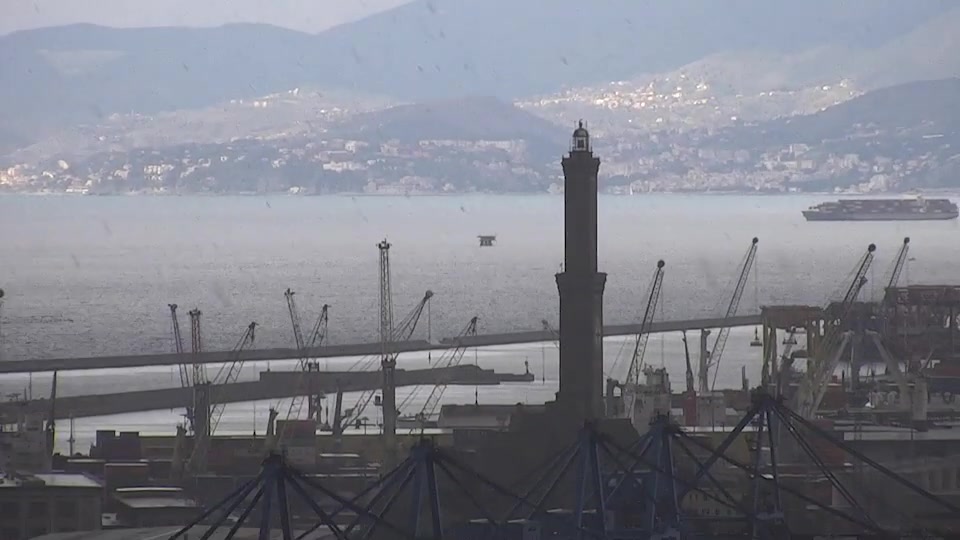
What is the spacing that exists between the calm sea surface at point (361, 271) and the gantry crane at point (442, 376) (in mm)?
398

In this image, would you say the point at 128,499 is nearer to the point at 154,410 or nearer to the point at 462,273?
the point at 154,410

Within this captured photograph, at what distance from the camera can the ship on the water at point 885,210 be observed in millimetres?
80438

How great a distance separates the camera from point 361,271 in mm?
58812

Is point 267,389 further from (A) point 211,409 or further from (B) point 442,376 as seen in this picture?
(A) point 211,409

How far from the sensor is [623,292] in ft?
162

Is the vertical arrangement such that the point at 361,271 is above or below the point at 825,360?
above

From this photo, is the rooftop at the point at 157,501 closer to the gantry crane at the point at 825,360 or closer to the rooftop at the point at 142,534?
the rooftop at the point at 142,534

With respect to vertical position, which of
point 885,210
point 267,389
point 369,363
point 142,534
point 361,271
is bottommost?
point 142,534

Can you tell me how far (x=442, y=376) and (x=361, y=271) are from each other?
2838cm

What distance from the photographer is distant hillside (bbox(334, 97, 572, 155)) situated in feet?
320

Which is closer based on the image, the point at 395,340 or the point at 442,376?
the point at 442,376

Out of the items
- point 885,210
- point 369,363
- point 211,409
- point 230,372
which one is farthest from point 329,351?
point 885,210

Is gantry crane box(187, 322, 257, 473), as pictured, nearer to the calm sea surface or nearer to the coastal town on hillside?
the calm sea surface

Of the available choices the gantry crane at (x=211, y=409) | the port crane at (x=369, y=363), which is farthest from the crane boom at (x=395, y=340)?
the gantry crane at (x=211, y=409)
